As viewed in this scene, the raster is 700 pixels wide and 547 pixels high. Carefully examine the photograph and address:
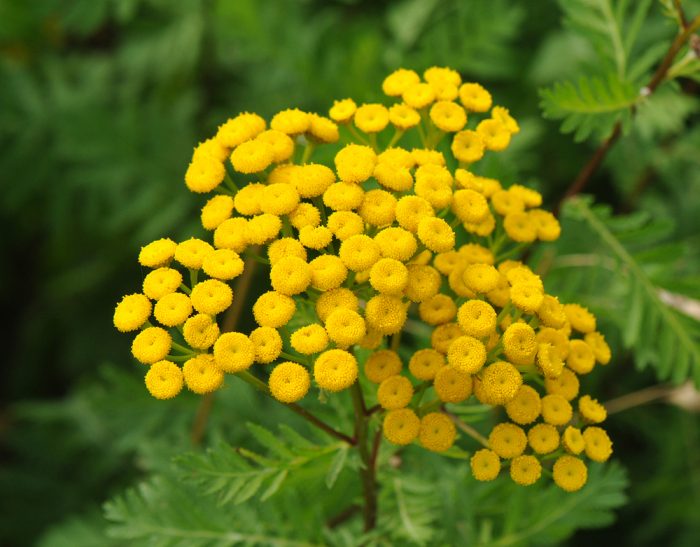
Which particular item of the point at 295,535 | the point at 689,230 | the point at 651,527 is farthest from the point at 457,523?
the point at 689,230

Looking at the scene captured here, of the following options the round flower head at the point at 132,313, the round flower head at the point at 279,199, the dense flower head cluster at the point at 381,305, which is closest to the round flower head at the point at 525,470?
the dense flower head cluster at the point at 381,305

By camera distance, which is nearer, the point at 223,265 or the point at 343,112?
the point at 223,265

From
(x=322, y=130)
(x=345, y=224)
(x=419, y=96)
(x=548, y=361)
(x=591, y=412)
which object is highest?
(x=419, y=96)

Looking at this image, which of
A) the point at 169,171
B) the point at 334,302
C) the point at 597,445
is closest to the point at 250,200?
the point at 334,302

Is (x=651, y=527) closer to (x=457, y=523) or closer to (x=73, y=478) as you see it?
(x=457, y=523)

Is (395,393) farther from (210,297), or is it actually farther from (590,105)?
(590,105)

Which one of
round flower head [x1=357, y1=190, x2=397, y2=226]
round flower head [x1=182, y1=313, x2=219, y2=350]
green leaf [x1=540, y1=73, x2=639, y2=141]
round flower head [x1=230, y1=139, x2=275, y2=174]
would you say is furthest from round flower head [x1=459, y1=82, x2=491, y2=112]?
round flower head [x1=182, y1=313, x2=219, y2=350]

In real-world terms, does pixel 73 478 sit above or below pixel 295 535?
below
